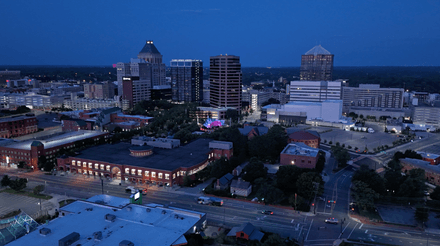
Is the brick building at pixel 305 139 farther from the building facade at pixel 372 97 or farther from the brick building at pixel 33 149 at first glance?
the building facade at pixel 372 97

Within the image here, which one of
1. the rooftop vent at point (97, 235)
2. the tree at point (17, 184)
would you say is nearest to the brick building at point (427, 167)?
the rooftop vent at point (97, 235)

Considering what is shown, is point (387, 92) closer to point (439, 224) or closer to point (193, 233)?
point (439, 224)

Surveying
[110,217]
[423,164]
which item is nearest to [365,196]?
[423,164]

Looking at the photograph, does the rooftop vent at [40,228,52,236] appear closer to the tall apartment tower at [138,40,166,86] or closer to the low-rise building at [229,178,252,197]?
the low-rise building at [229,178,252,197]

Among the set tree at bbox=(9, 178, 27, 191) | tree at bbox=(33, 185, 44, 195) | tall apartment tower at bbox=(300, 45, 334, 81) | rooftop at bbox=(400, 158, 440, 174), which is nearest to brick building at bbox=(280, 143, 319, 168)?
rooftop at bbox=(400, 158, 440, 174)

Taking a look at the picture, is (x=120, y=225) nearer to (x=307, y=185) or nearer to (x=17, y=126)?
(x=307, y=185)
